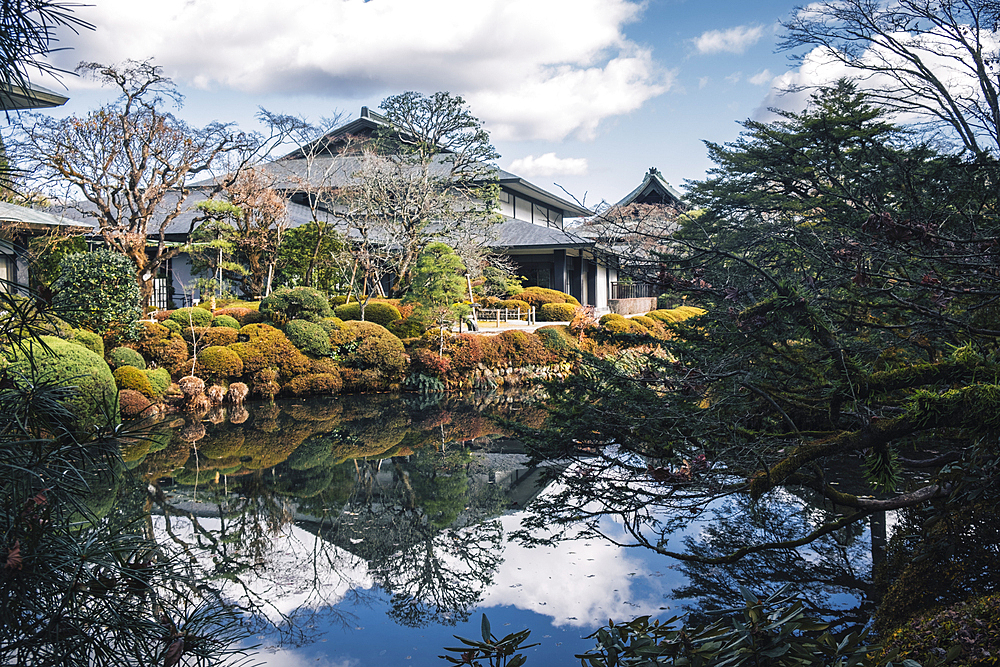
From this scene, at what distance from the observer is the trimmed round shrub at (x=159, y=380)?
510 inches

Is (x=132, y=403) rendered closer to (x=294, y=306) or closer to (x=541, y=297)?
(x=294, y=306)

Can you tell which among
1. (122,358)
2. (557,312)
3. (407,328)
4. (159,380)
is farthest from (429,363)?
(557,312)

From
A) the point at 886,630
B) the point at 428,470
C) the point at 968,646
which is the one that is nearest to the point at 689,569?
the point at 886,630

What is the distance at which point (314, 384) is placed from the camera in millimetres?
15273

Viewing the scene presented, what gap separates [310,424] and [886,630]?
10264mm

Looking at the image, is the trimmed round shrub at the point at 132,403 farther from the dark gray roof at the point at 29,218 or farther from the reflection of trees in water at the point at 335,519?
the dark gray roof at the point at 29,218

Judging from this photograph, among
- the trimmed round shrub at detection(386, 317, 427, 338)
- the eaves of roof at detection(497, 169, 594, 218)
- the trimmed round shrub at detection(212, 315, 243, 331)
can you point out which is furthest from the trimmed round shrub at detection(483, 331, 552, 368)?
the eaves of roof at detection(497, 169, 594, 218)

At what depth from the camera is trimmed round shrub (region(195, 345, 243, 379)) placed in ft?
46.2

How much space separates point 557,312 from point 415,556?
18.5 metres

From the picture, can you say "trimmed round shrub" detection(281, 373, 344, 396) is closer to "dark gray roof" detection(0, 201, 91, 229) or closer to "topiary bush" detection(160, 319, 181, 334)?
"topiary bush" detection(160, 319, 181, 334)

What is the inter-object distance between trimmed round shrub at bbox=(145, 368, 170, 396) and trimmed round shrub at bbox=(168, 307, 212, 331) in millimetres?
1668

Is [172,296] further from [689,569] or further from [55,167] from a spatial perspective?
[689,569]

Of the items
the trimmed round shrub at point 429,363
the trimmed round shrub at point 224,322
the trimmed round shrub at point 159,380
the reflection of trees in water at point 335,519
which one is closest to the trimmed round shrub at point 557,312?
Result: the trimmed round shrub at point 429,363

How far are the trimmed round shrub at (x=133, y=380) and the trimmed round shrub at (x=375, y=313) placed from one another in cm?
619
